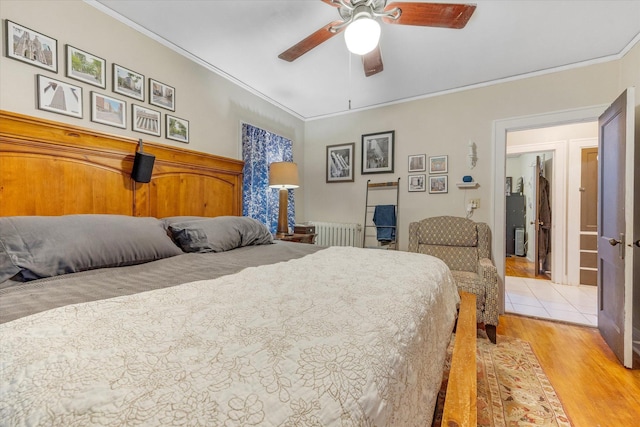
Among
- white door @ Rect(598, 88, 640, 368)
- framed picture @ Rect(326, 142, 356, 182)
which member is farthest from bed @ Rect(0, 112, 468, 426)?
framed picture @ Rect(326, 142, 356, 182)

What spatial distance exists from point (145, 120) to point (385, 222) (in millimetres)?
2728

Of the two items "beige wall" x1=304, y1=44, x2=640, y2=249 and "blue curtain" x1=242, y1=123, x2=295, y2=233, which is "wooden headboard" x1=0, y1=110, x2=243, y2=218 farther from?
"beige wall" x1=304, y1=44, x2=640, y2=249

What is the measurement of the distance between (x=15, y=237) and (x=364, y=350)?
1523 mm

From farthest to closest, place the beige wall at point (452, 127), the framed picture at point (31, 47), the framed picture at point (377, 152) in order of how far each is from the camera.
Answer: the framed picture at point (377, 152) → the beige wall at point (452, 127) → the framed picture at point (31, 47)

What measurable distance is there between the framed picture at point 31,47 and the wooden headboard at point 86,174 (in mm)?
388

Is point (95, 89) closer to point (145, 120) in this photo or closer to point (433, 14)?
point (145, 120)

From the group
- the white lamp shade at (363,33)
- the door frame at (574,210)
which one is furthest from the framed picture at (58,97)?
the door frame at (574,210)

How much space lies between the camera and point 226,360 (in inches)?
22.1

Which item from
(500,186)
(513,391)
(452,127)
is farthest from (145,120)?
(500,186)

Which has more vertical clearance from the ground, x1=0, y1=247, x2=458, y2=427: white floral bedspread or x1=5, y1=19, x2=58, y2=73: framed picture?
x1=5, y1=19, x2=58, y2=73: framed picture

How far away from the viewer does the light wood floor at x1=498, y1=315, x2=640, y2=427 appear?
1.54 metres

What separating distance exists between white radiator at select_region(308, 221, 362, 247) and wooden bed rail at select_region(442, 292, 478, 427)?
2247 mm

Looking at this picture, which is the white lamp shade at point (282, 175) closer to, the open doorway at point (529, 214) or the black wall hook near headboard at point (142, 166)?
the black wall hook near headboard at point (142, 166)

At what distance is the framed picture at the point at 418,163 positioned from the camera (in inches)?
135
